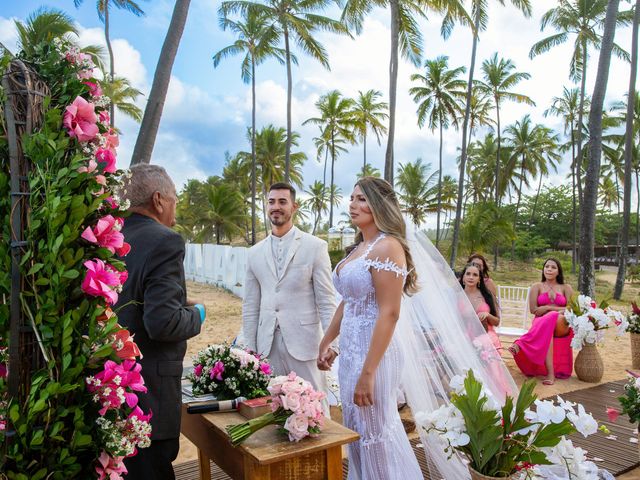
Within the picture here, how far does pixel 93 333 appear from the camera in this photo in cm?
148

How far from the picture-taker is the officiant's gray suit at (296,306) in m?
3.85

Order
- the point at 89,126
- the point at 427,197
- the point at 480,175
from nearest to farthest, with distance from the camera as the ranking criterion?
the point at 89,126
the point at 427,197
the point at 480,175

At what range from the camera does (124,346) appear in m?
1.59

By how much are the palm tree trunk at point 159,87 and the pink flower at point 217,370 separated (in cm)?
505

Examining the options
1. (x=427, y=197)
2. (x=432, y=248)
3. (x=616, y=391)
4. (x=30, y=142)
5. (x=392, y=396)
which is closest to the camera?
(x=30, y=142)

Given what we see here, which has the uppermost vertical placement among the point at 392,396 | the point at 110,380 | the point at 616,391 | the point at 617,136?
the point at 617,136

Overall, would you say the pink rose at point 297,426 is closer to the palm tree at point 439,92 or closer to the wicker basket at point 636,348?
the wicker basket at point 636,348

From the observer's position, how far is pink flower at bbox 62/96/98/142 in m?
1.52

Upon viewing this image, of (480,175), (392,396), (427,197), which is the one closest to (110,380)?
(392,396)

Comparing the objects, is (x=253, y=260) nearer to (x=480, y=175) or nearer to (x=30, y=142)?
(x=30, y=142)

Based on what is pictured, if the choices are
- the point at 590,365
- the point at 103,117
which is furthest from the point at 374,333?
the point at 590,365

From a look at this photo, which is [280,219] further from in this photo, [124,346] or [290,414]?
[124,346]

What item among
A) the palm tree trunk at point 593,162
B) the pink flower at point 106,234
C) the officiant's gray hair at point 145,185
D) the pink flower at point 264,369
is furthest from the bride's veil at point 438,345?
the palm tree trunk at point 593,162

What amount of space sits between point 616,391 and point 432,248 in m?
3.79
